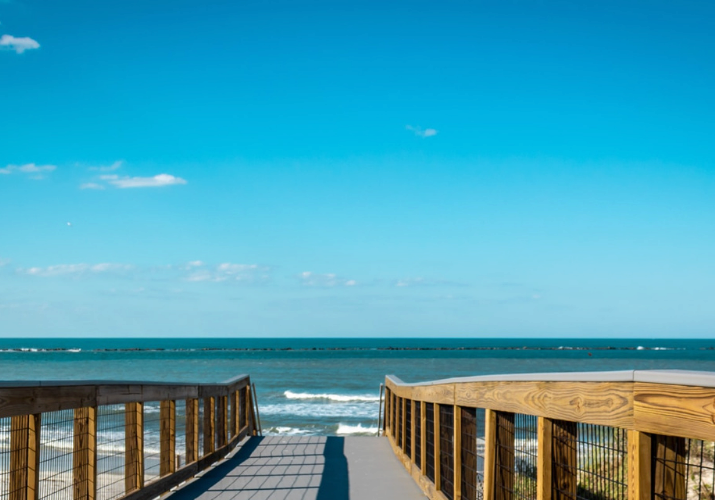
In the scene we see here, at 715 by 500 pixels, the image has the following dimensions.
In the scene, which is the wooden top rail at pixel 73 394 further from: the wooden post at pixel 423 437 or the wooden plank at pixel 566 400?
the wooden plank at pixel 566 400

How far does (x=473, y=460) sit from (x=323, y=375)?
48.1 metres

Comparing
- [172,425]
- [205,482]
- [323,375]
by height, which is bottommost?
[323,375]

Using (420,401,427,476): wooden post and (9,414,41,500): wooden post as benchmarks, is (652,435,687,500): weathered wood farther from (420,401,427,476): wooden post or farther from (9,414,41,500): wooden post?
(420,401,427,476): wooden post

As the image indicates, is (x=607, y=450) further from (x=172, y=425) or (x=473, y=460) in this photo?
(x=172, y=425)

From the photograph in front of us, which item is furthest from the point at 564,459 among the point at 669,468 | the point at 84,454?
the point at 84,454

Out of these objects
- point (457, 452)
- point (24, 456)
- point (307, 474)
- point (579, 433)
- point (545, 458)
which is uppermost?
point (579, 433)

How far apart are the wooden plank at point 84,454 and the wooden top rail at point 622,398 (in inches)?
112

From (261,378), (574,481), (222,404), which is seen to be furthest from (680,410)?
(261,378)

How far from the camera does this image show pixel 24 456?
423 centimetres

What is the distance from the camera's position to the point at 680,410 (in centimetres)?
250

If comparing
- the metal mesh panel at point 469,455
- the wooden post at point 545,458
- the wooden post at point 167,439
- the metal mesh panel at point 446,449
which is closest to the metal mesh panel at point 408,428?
the metal mesh panel at point 446,449

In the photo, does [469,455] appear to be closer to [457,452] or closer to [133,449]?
[457,452]

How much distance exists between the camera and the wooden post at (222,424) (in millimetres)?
9677

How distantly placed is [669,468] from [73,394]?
378cm
